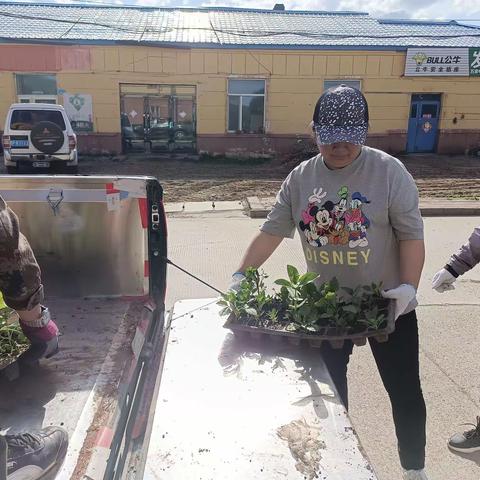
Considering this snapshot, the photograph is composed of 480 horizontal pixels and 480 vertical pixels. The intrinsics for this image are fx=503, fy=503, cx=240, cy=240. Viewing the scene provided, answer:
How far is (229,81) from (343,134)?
1782 centimetres

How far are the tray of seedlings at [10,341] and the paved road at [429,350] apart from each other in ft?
6.42

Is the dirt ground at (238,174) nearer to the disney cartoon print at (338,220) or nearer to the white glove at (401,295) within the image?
the disney cartoon print at (338,220)

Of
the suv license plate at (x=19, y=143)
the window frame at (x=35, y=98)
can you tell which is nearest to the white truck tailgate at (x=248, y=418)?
the suv license plate at (x=19, y=143)

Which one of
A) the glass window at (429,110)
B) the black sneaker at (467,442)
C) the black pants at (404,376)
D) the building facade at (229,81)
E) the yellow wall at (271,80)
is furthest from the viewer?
the glass window at (429,110)

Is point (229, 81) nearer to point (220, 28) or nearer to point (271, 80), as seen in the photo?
point (271, 80)

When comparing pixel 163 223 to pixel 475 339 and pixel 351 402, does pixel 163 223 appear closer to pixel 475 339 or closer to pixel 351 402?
pixel 351 402

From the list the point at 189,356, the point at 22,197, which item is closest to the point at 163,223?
the point at 22,197

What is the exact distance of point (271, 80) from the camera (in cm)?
1883

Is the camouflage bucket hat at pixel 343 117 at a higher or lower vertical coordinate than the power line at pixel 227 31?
lower

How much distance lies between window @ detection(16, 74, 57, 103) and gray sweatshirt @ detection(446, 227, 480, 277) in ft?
59.8

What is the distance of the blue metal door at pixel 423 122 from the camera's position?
1973 cm

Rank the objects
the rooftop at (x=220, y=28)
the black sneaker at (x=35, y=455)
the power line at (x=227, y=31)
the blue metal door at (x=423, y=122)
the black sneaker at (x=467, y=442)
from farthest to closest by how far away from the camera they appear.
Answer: the blue metal door at (x=423, y=122)
the power line at (x=227, y=31)
the rooftop at (x=220, y=28)
the black sneaker at (x=467, y=442)
the black sneaker at (x=35, y=455)

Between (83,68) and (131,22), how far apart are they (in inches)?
160

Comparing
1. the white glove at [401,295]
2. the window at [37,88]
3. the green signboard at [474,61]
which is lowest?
the white glove at [401,295]
